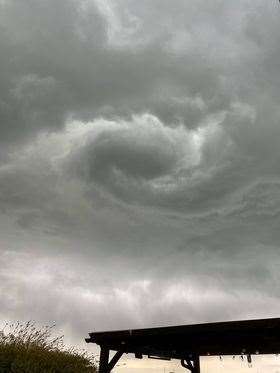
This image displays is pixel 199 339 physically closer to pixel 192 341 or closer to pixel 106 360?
pixel 192 341

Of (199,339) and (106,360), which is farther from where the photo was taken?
(106,360)

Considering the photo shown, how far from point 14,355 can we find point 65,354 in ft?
6.79

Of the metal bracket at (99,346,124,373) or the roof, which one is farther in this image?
the metal bracket at (99,346,124,373)

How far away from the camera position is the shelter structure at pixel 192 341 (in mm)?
7633

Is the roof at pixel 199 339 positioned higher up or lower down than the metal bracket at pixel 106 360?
higher up

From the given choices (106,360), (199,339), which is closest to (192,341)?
(199,339)

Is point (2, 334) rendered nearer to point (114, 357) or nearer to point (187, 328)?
point (114, 357)

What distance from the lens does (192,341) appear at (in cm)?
916

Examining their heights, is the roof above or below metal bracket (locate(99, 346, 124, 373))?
above

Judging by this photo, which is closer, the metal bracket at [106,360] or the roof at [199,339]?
the roof at [199,339]

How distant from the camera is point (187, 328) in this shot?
811 cm

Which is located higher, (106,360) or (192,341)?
(192,341)

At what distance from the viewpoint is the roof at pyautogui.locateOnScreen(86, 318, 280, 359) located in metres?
7.57

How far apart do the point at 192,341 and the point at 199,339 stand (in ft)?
1.40
